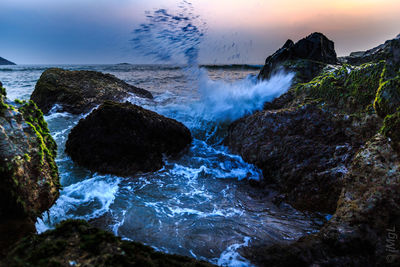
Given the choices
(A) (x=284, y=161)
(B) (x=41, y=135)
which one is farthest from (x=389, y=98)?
(B) (x=41, y=135)

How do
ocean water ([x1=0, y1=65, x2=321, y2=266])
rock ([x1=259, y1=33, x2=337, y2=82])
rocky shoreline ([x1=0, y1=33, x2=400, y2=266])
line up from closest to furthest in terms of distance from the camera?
1. rocky shoreline ([x1=0, y1=33, x2=400, y2=266])
2. ocean water ([x1=0, y1=65, x2=321, y2=266])
3. rock ([x1=259, y1=33, x2=337, y2=82])

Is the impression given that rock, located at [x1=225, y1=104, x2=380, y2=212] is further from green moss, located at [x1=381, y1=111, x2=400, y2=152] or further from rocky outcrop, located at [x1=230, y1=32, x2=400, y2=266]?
green moss, located at [x1=381, y1=111, x2=400, y2=152]

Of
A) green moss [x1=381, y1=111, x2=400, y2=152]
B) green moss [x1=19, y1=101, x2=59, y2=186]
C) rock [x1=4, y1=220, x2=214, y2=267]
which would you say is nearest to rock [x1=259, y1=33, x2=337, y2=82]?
green moss [x1=381, y1=111, x2=400, y2=152]

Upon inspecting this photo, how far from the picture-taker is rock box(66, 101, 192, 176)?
5.32 meters

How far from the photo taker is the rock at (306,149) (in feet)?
12.6

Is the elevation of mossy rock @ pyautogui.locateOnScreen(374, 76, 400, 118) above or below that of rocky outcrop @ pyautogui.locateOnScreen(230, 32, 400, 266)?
above

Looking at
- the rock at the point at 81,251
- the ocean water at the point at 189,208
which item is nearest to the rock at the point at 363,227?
the ocean water at the point at 189,208

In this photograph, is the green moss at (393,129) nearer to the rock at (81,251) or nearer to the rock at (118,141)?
the rock at (81,251)

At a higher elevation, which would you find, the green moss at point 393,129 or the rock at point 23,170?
the green moss at point 393,129

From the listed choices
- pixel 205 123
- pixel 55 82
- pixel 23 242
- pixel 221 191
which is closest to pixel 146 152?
pixel 221 191

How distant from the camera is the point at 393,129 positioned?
267 centimetres

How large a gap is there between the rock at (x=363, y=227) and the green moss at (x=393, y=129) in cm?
8

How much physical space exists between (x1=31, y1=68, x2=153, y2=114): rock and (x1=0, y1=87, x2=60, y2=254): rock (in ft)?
21.5

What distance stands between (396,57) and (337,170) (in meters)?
2.03
